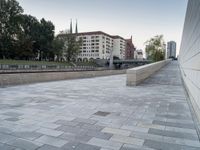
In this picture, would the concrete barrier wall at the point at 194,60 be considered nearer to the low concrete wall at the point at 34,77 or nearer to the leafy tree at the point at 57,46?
the low concrete wall at the point at 34,77

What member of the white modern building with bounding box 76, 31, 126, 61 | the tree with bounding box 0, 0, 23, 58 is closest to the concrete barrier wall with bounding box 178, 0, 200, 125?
the tree with bounding box 0, 0, 23, 58

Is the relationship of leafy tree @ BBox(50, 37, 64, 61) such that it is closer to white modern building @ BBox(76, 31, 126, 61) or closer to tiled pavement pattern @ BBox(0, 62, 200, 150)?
white modern building @ BBox(76, 31, 126, 61)

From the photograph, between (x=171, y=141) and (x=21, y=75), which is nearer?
(x=171, y=141)

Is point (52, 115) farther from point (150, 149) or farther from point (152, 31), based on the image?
point (152, 31)

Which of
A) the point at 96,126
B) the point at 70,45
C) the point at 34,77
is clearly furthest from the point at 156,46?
the point at 96,126

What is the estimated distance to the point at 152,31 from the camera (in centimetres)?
5069

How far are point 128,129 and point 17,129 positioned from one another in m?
2.29

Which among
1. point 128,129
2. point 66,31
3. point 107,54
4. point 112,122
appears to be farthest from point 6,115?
point 107,54

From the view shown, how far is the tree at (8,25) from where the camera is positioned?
43.4 m

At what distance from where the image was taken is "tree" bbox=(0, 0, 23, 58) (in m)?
43.4

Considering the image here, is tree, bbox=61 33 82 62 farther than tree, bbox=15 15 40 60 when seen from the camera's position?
Yes

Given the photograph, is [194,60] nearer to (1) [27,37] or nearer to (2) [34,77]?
(2) [34,77]

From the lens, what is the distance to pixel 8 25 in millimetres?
44469

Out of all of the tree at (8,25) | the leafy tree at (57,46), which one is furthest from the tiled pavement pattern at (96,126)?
the leafy tree at (57,46)
